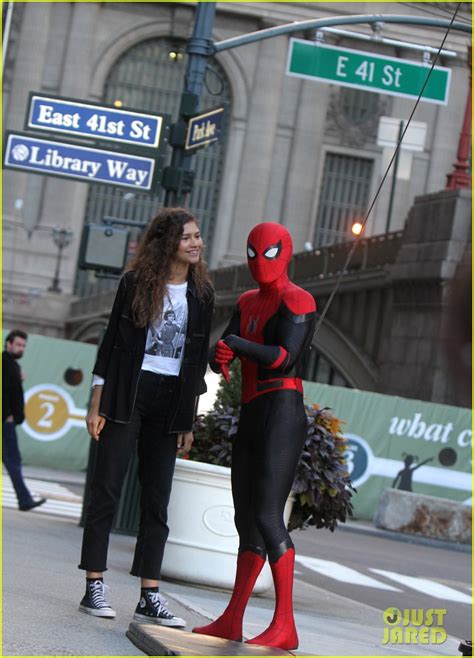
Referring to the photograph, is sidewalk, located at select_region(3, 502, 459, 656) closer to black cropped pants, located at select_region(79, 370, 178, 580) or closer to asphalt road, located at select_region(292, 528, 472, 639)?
black cropped pants, located at select_region(79, 370, 178, 580)

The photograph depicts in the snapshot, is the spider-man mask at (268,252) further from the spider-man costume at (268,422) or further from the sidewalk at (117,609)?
the sidewalk at (117,609)

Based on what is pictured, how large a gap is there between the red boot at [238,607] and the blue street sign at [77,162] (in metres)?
8.48

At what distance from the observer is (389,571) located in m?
17.8

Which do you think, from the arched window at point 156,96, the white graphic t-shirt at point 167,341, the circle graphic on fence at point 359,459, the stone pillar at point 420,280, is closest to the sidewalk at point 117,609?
the white graphic t-shirt at point 167,341

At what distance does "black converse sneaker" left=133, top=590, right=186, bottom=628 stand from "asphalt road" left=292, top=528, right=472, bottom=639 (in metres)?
4.34

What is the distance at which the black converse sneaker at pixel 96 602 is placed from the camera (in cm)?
711

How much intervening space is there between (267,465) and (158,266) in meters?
1.27

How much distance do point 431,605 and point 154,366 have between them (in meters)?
7.22

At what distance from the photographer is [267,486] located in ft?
21.4

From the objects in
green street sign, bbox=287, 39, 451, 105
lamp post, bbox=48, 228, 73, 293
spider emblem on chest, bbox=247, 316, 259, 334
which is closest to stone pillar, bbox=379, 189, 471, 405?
green street sign, bbox=287, 39, 451, 105

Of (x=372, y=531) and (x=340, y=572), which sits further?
(x=372, y=531)

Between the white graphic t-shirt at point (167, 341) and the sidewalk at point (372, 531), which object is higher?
the white graphic t-shirt at point (167, 341)

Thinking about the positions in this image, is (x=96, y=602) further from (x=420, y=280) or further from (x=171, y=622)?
(x=420, y=280)

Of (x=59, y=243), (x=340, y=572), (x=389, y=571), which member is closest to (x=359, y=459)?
(x=389, y=571)
